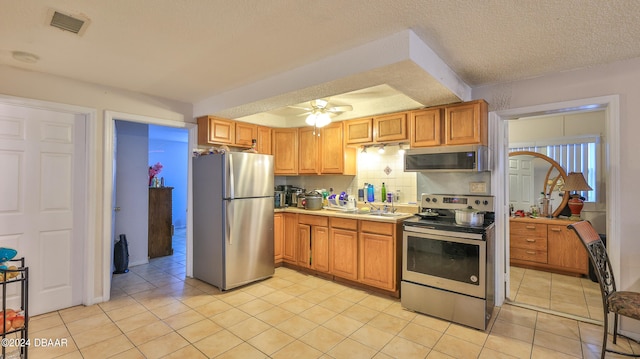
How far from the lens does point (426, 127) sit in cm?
325

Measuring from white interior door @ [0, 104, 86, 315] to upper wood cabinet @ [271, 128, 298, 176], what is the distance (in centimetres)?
240

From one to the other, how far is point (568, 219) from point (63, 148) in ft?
20.4

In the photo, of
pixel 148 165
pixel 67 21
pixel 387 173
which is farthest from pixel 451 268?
pixel 148 165

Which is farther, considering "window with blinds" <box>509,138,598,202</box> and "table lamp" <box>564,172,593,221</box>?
"window with blinds" <box>509,138,598,202</box>

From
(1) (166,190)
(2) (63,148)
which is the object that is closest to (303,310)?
(2) (63,148)

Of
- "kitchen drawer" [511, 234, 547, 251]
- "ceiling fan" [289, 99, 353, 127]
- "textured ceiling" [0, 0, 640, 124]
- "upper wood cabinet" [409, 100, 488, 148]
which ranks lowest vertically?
"kitchen drawer" [511, 234, 547, 251]

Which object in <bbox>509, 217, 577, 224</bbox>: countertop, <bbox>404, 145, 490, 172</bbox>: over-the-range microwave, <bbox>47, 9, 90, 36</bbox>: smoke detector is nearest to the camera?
<bbox>47, 9, 90, 36</bbox>: smoke detector

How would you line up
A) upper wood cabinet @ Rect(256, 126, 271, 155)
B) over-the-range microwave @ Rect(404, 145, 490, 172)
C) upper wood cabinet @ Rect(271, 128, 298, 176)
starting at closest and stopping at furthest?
over-the-range microwave @ Rect(404, 145, 490, 172)
upper wood cabinet @ Rect(256, 126, 271, 155)
upper wood cabinet @ Rect(271, 128, 298, 176)

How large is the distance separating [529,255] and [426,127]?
2.66 m

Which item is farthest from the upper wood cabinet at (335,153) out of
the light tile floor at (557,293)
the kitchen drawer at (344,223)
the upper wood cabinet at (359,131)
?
the light tile floor at (557,293)

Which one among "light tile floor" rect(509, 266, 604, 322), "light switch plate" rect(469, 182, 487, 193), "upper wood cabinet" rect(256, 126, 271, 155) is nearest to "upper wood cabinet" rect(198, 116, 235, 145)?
"upper wood cabinet" rect(256, 126, 271, 155)

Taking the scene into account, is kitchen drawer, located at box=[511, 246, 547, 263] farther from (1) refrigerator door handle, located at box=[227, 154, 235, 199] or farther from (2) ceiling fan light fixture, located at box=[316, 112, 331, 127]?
(1) refrigerator door handle, located at box=[227, 154, 235, 199]

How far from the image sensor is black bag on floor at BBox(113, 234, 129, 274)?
407 centimetres

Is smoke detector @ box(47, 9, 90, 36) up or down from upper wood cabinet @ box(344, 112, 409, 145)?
up
